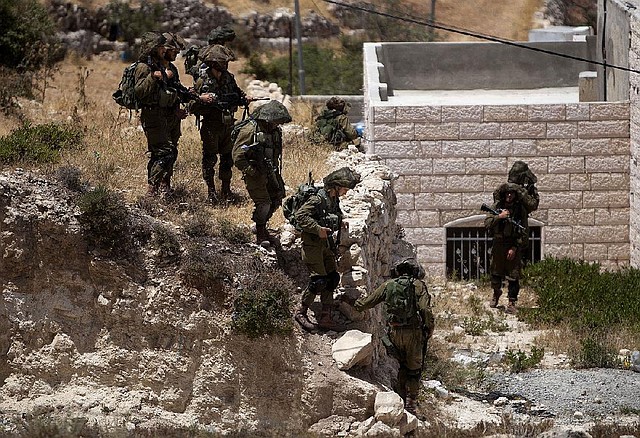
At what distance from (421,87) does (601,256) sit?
563 cm

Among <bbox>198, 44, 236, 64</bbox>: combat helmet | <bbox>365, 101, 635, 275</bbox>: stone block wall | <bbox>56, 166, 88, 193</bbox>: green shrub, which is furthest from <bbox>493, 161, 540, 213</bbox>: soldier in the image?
<bbox>56, 166, 88, 193</bbox>: green shrub

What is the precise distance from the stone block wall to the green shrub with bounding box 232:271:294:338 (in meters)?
7.93

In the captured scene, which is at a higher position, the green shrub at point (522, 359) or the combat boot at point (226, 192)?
the combat boot at point (226, 192)

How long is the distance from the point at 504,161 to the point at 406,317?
823 centimetres

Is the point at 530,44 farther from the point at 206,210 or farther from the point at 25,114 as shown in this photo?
the point at 206,210

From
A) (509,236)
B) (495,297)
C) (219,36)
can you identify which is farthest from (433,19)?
(219,36)

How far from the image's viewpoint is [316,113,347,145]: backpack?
18516 millimetres

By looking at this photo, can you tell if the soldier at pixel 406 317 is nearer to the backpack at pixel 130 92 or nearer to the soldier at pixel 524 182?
the backpack at pixel 130 92

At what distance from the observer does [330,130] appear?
1864cm

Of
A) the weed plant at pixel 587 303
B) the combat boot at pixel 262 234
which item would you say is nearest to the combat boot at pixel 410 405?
the combat boot at pixel 262 234

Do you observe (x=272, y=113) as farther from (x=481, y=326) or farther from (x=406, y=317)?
(x=481, y=326)

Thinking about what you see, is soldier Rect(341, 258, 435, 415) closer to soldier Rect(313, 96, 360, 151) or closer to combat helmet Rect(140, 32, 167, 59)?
combat helmet Rect(140, 32, 167, 59)

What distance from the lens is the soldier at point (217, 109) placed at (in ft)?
44.7

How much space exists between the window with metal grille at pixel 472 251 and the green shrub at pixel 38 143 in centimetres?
648
